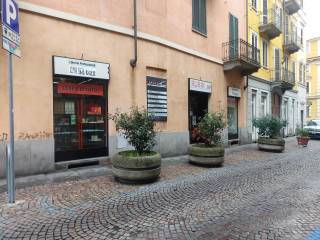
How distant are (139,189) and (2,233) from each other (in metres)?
3.06

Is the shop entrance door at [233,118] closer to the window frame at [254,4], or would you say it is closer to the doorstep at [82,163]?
the window frame at [254,4]

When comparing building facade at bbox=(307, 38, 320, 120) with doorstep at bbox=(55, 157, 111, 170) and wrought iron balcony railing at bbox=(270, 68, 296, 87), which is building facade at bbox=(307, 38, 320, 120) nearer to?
wrought iron balcony railing at bbox=(270, 68, 296, 87)

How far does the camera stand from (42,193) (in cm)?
626

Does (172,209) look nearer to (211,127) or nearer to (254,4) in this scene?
(211,127)

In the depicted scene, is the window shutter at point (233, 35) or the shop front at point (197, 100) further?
the window shutter at point (233, 35)

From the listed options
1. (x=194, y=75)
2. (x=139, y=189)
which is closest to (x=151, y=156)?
(x=139, y=189)

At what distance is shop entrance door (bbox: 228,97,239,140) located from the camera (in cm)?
1655

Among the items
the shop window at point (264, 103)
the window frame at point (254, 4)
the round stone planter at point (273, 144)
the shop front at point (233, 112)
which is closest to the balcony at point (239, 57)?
the shop front at point (233, 112)

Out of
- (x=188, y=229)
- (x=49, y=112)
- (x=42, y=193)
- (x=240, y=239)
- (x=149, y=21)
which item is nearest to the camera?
(x=240, y=239)

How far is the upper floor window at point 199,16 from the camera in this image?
1360 centimetres

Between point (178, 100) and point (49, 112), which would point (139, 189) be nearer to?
point (49, 112)

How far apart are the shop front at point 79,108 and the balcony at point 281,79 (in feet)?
52.2

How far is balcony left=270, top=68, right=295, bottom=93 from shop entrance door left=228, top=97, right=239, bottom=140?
6356mm

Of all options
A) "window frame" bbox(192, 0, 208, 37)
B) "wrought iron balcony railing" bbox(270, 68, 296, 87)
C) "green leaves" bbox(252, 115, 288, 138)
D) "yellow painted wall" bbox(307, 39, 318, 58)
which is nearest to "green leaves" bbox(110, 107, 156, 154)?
"window frame" bbox(192, 0, 208, 37)
